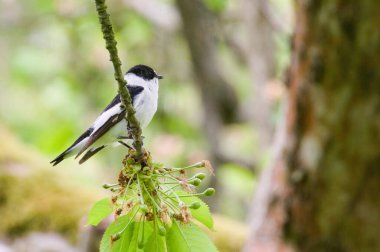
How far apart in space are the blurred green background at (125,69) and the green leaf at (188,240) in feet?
10.6

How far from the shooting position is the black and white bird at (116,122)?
2356mm

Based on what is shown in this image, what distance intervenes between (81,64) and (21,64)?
0.98 metres

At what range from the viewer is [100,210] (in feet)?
5.22

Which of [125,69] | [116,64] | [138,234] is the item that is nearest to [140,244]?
[138,234]

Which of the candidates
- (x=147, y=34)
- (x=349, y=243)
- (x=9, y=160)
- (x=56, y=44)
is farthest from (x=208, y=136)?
(x=349, y=243)

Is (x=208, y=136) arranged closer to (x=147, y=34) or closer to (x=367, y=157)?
(x=147, y=34)

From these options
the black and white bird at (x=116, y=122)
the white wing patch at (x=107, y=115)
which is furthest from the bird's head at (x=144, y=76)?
the white wing patch at (x=107, y=115)

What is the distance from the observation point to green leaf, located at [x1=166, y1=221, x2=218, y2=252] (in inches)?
58.8

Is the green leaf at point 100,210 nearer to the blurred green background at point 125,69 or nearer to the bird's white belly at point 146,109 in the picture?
the bird's white belly at point 146,109

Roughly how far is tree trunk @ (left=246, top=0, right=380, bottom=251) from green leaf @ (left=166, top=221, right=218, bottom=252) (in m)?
1.47

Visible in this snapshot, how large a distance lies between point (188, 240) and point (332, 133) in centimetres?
152

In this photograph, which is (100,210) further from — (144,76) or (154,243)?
(144,76)

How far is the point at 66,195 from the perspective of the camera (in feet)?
15.5

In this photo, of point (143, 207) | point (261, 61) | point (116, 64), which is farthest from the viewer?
point (261, 61)
